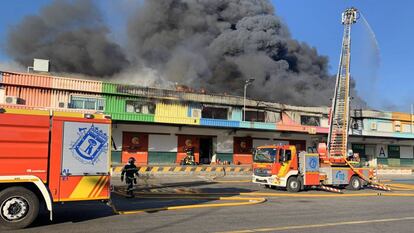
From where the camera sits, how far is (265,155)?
18281 mm

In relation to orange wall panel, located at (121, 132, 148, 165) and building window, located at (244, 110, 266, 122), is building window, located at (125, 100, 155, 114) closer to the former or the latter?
orange wall panel, located at (121, 132, 148, 165)

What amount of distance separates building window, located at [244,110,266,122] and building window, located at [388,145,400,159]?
16846 millimetres

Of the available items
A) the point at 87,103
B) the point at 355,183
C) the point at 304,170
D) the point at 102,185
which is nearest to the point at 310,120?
the point at 355,183

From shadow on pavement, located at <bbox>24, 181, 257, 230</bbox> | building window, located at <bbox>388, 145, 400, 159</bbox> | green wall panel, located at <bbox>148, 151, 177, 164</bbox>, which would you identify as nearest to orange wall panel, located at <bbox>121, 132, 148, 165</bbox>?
green wall panel, located at <bbox>148, 151, 177, 164</bbox>

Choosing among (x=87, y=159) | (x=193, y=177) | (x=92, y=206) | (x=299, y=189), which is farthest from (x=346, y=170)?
(x=87, y=159)

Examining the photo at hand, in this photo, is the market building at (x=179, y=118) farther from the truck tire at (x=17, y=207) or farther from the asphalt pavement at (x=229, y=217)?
the truck tire at (x=17, y=207)

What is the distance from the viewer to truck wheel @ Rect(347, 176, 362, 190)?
19922 mm

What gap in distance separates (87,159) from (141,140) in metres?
22.8

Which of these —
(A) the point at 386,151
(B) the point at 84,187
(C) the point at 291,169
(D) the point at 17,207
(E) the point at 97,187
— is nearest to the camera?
(D) the point at 17,207

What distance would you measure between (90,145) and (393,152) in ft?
140

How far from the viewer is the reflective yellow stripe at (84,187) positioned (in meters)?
8.85

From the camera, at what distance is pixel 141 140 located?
31.8 metres

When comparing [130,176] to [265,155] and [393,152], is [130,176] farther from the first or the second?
[393,152]

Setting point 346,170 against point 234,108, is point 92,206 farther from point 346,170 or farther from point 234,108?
point 234,108
